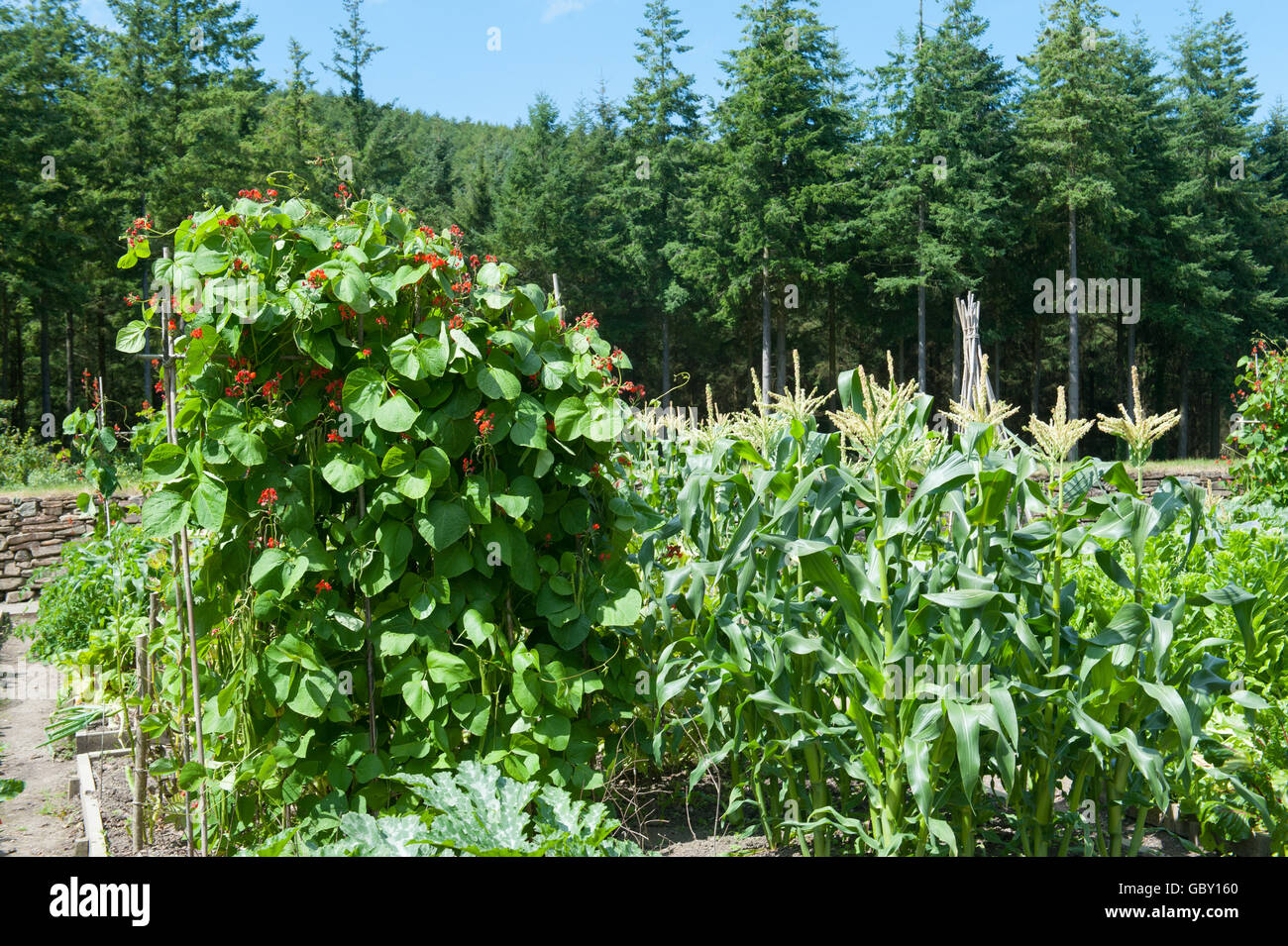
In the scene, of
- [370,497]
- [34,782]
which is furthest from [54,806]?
[370,497]

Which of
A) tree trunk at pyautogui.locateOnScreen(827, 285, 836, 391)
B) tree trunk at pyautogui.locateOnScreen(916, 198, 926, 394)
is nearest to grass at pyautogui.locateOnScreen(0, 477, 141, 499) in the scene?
tree trunk at pyautogui.locateOnScreen(916, 198, 926, 394)

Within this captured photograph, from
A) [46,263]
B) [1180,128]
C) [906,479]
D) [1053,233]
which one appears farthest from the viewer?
[1180,128]

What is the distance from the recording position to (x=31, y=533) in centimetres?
1039

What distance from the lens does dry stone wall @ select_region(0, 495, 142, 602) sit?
10.2 m

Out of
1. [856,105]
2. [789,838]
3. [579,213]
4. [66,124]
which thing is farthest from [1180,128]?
[789,838]

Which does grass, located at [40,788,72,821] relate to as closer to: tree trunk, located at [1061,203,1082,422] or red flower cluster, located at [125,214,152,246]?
red flower cluster, located at [125,214,152,246]

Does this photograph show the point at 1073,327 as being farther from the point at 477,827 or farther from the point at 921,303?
the point at 477,827

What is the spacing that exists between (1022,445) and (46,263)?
24682 mm

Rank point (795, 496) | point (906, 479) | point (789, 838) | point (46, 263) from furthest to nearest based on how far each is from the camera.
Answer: point (46, 263)
point (789, 838)
point (906, 479)
point (795, 496)

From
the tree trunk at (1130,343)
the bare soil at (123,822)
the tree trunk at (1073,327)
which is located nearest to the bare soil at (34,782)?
the bare soil at (123,822)

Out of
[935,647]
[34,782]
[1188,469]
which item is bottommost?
[34,782]

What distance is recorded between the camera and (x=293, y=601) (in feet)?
8.95

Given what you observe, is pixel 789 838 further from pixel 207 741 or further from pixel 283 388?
pixel 283 388

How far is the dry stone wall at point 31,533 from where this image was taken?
10.2 metres
